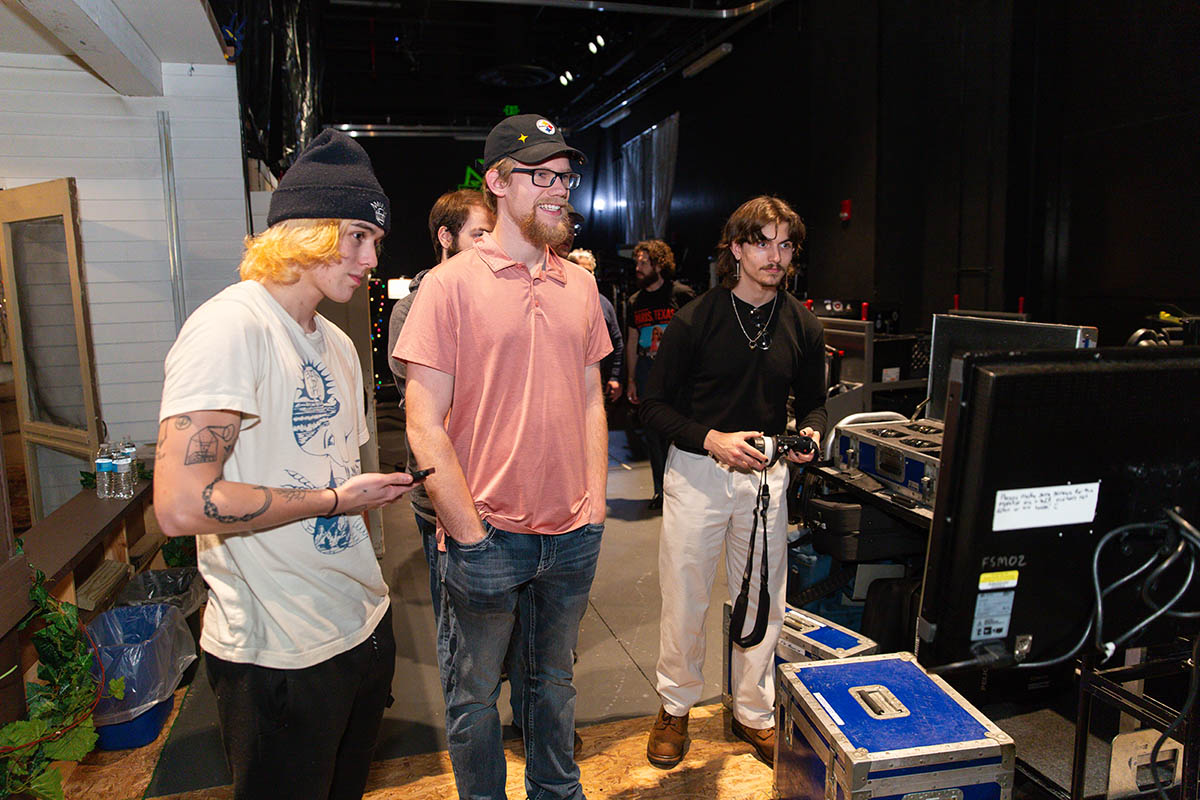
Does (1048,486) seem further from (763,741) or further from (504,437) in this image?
(763,741)

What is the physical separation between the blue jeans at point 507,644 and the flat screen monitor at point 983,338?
1.28m

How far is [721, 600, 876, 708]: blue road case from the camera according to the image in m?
2.29

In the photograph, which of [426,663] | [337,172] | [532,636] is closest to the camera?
[337,172]

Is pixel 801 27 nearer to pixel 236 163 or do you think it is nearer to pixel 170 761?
pixel 236 163

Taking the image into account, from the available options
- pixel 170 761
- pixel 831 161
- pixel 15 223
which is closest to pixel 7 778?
pixel 170 761

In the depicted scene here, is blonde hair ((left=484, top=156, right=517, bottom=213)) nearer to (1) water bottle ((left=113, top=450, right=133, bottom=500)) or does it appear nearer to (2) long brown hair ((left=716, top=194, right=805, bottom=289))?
(2) long brown hair ((left=716, top=194, right=805, bottom=289))

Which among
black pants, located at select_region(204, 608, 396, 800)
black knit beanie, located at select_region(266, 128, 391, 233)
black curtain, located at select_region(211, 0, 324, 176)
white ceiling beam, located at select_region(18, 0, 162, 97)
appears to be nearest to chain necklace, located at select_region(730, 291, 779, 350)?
black knit beanie, located at select_region(266, 128, 391, 233)

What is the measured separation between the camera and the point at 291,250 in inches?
51.5

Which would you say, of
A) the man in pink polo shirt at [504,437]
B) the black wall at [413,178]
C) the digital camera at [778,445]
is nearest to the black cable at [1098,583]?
the man in pink polo shirt at [504,437]

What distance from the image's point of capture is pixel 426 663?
120 inches

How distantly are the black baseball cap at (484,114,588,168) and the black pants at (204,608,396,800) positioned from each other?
103 centimetres

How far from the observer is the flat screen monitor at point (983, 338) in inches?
89.4

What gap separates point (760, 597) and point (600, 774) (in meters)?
0.73

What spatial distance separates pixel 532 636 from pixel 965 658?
0.99 meters
